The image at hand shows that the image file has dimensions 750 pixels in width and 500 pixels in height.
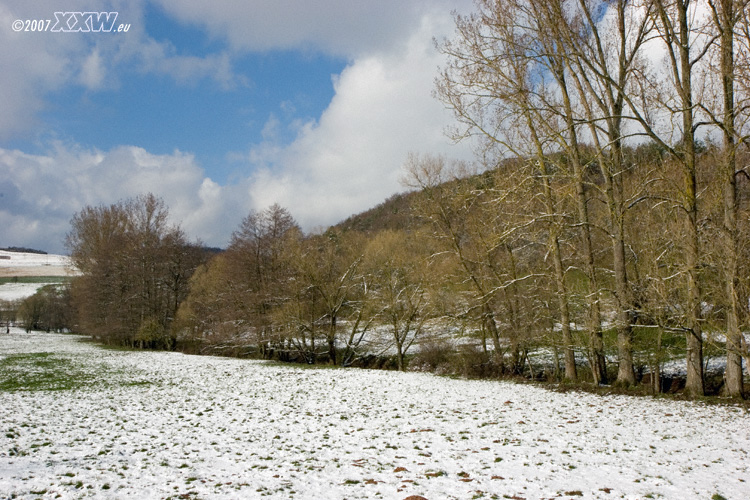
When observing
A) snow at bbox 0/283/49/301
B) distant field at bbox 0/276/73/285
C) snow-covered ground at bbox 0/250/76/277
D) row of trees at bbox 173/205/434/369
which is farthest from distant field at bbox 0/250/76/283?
row of trees at bbox 173/205/434/369

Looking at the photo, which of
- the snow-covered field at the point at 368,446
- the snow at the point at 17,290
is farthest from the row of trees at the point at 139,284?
the snow at the point at 17,290

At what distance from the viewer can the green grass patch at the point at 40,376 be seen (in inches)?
631

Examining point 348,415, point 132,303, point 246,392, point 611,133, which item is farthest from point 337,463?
point 132,303

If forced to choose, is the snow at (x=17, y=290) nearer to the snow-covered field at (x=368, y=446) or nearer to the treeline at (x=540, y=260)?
the treeline at (x=540, y=260)

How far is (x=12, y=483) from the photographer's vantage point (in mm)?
6102

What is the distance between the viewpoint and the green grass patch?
16016 mm

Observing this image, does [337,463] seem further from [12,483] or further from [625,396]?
Result: [625,396]

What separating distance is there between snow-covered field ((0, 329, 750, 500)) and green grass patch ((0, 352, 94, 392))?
4.98 ft

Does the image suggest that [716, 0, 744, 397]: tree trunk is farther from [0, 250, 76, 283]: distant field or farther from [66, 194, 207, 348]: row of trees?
[0, 250, 76, 283]: distant field

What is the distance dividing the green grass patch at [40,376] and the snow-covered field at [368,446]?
4.98 feet

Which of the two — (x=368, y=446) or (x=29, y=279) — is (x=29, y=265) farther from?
(x=368, y=446)

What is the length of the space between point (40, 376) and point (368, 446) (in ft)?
56.5

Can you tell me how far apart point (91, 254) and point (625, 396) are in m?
53.6

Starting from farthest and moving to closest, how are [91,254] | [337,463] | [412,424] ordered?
[91,254], [412,424], [337,463]
